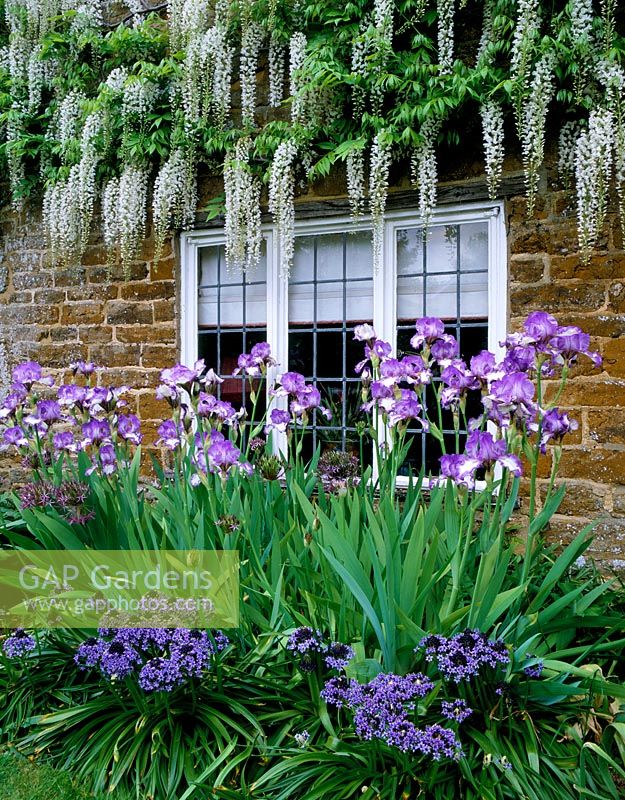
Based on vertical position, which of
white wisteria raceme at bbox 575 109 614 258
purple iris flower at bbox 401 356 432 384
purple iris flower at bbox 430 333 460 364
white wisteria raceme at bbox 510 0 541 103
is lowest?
purple iris flower at bbox 401 356 432 384

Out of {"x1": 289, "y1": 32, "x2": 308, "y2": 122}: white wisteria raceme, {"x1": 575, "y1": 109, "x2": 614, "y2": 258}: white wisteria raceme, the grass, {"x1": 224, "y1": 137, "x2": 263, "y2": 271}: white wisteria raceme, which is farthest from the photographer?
{"x1": 224, "y1": 137, "x2": 263, "y2": 271}: white wisteria raceme

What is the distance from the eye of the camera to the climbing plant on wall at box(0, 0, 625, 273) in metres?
3.51

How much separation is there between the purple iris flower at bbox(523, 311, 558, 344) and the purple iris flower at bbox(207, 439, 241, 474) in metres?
1.16

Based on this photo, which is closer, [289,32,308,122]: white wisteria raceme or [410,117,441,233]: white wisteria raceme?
[410,117,441,233]: white wisteria raceme

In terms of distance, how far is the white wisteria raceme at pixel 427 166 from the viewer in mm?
3826

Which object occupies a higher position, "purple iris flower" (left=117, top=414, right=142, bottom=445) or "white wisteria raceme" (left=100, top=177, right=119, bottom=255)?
"white wisteria raceme" (left=100, top=177, right=119, bottom=255)

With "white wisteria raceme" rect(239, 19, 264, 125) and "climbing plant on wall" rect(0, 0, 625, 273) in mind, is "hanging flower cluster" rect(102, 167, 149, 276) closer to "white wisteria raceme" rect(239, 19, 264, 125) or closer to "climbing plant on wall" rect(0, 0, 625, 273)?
"climbing plant on wall" rect(0, 0, 625, 273)

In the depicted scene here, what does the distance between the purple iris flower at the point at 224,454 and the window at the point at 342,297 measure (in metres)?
1.41

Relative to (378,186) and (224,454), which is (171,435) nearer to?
(224,454)

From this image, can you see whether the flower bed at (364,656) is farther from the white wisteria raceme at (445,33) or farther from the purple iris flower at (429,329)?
the white wisteria raceme at (445,33)

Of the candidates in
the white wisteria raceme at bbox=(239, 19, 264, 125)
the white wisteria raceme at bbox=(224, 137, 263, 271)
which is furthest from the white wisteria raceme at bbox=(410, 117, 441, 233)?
the white wisteria raceme at bbox=(239, 19, 264, 125)

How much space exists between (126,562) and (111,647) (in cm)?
64

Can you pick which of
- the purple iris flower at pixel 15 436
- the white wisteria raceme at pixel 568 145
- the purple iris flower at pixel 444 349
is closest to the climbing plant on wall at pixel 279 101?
the white wisteria raceme at pixel 568 145

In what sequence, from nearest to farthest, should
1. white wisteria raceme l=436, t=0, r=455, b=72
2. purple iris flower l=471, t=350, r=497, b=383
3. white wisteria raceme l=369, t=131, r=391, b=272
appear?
1. purple iris flower l=471, t=350, r=497, b=383
2. white wisteria raceme l=436, t=0, r=455, b=72
3. white wisteria raceme l=369, t=131, r=391, b=272
